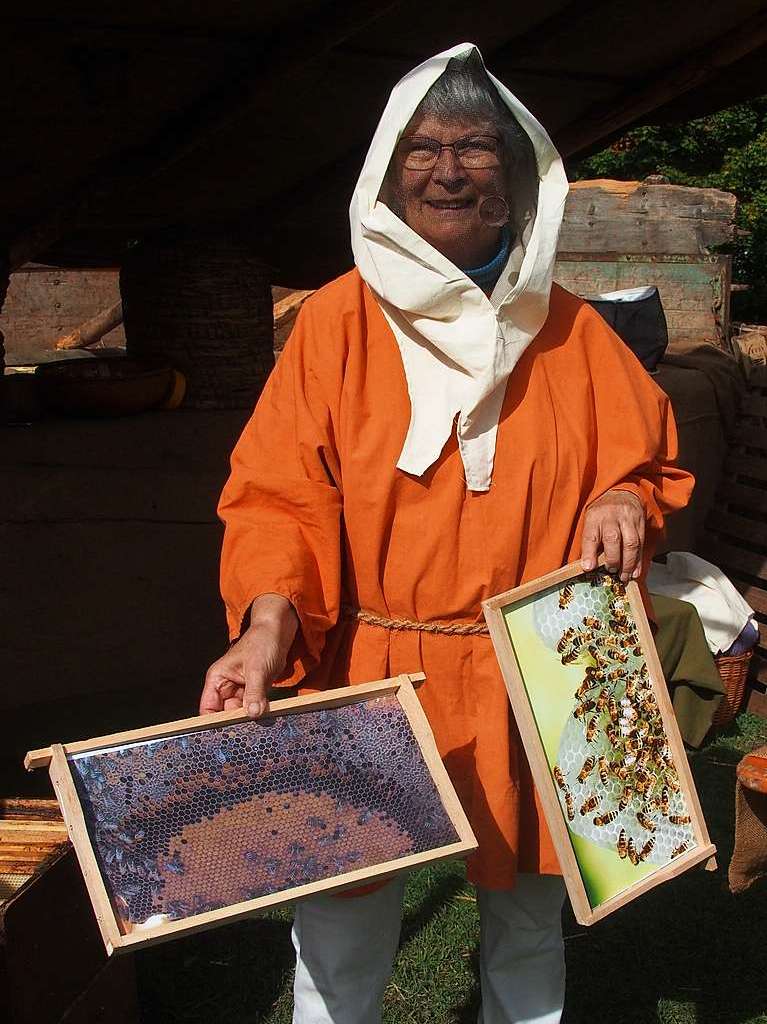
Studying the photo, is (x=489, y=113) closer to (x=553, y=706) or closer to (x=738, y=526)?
(x=553, y=706)

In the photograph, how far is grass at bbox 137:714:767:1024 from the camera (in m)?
3.19

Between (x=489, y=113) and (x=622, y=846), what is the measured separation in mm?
1466

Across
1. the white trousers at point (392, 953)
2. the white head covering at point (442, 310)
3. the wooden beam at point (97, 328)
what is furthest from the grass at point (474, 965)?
the wooden beam at point (97, 328)

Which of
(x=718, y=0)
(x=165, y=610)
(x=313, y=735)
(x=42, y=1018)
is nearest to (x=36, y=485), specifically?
(x=165, y=610)

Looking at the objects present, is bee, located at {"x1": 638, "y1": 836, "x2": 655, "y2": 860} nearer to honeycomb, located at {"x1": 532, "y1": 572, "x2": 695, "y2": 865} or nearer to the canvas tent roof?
honeycomb, located at {"x1": 532, "y1": 572, "x2": 695, "y2": 865}

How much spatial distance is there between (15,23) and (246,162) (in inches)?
56.9

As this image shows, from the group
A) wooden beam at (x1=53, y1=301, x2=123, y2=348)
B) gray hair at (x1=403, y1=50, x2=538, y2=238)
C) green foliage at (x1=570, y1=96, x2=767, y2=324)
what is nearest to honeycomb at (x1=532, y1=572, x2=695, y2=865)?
gray hair at (x1=403, y1=50, x2=538, y2=238)

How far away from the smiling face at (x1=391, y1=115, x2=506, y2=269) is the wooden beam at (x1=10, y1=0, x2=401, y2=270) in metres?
1.22

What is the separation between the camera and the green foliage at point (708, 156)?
17844 mm

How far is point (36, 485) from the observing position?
13.7 ft

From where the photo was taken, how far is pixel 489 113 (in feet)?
7.11

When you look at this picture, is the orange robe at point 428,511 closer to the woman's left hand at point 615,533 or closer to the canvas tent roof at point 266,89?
the woman's left hand at point 615,533

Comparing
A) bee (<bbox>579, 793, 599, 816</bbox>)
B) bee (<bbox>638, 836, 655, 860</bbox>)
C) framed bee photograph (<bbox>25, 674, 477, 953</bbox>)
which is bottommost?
bee (<bbox>638, 836, 655, 860</bbox>)

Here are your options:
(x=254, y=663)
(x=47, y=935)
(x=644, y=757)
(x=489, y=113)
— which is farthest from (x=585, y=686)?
(x=47, y=935)
